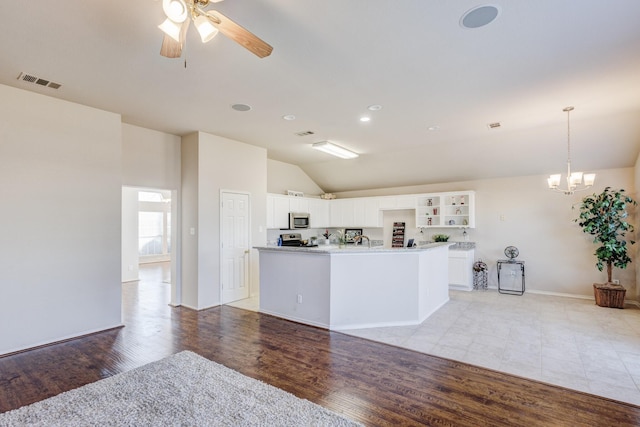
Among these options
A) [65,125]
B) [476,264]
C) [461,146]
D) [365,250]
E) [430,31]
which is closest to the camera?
[430,31]

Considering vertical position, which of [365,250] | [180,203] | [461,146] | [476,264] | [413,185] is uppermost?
[461,146]

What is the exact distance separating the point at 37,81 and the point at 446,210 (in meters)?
7.28

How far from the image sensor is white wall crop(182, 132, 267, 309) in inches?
209

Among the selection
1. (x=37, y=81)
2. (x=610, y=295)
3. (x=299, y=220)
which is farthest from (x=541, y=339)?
(x=37, y=81)

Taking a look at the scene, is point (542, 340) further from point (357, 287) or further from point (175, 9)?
point (175, 9)

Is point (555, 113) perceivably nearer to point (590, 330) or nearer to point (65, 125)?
point (590, 330)

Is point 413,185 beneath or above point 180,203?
above

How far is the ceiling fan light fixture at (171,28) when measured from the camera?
1855 mm

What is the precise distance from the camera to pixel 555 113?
441cm

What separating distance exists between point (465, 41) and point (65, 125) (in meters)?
4.70

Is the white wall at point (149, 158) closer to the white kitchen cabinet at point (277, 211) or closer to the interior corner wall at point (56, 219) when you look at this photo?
the interior corner wall at point (56, 219)

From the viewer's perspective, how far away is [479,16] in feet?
7.63

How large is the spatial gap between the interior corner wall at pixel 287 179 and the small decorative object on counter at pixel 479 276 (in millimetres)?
4554

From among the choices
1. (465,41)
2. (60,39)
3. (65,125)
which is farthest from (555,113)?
(65,125)
